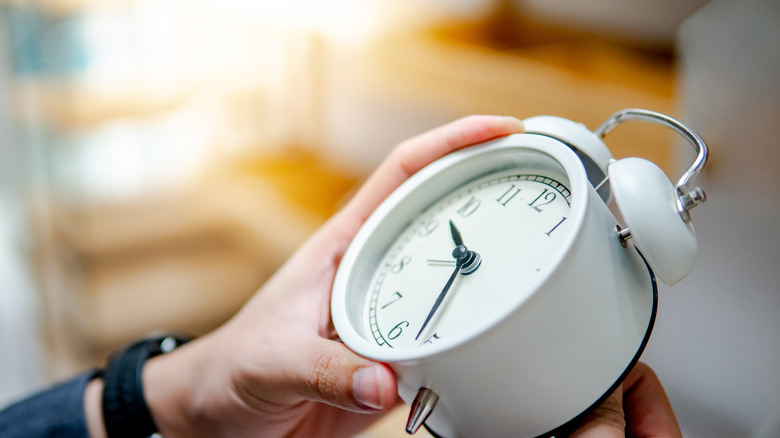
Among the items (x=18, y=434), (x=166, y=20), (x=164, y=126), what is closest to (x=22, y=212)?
(x=164, y=126)

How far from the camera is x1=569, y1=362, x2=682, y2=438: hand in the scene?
0.49m

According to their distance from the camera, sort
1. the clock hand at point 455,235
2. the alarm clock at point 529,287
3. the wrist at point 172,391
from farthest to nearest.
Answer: the wrist at point 172,391 → the clock hand at point 455,235 → the alarm clock at point 529,287

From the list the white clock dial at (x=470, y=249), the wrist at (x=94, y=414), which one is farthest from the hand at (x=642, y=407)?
the wrist at (x=94, y=414)

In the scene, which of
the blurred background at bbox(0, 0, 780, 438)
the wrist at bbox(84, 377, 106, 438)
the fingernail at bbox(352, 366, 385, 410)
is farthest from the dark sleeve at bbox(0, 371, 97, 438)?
the fingernail at bbox(352, 366, 385, 410)

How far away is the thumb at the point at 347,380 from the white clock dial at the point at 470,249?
3 cm

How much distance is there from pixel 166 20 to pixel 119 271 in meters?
0.76

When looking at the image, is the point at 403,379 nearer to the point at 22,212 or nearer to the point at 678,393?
the point at 678,393

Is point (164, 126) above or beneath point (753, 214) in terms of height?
beneath

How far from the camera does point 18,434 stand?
0.80 meters

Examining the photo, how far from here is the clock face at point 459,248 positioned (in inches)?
17.6

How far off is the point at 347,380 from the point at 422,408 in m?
0.07

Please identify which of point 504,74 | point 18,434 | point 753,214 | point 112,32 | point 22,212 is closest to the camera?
point 753,214

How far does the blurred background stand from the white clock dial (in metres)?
0.18

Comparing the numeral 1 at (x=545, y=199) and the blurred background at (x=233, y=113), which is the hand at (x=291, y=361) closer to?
the numeral 1 at (x=545, y=199)
